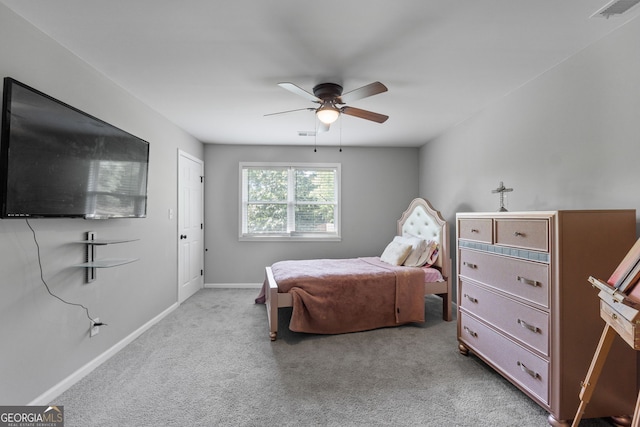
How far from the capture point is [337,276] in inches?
124

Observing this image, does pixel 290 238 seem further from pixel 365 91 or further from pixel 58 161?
pixel 58 161

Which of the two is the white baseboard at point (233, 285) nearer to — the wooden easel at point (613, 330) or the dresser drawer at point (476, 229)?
the dresser drawer at point (476, 229)

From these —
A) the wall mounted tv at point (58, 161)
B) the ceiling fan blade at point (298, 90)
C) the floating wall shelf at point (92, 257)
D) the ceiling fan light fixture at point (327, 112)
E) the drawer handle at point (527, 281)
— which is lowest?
the drawer handle at point (527, 281)

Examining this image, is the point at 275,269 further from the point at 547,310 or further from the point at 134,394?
the point at 547,310

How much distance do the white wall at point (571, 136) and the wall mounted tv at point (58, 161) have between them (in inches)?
142

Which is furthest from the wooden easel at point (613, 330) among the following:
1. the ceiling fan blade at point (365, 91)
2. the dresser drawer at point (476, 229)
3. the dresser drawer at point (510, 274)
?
the ceiling fan blade at point (365, 91)

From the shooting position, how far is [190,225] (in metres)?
4.41

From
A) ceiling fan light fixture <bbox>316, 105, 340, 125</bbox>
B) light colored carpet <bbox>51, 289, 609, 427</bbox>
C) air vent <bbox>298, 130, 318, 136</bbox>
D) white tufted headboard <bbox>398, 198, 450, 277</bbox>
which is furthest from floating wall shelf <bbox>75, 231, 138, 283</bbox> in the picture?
white tufted headboard <bbox>398, 198, 450, 277</bbox>

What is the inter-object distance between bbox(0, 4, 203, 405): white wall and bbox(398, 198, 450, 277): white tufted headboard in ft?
11.3

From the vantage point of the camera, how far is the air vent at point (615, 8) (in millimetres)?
1623

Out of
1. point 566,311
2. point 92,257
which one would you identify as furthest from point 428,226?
point 92,257

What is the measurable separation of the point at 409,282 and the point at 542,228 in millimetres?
1693

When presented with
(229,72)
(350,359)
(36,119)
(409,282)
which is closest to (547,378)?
(350,359)

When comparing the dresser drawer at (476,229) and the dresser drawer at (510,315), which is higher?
the dresser drawer at (476,229)
